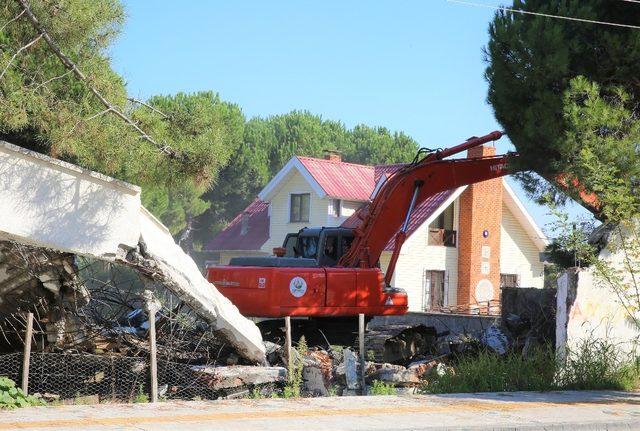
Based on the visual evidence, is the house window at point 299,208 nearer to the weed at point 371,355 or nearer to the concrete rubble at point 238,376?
the weed at point 371,355

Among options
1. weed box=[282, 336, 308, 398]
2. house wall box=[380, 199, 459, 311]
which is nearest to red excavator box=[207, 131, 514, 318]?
weed box=[282, 336, 308, 398]

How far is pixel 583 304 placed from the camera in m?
17.3

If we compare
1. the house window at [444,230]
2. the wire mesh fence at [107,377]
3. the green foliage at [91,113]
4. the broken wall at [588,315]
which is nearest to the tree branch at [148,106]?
the green foliage at [91,113]

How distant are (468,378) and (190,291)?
4.53 metres

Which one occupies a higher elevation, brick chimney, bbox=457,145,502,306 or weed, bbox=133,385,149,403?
brick chimney, bbox=457,145,502,306

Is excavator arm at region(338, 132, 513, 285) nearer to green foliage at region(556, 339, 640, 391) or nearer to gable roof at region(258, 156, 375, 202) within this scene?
green foliage at region(556, 339, 640, 391)

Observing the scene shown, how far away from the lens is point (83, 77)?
15508mm

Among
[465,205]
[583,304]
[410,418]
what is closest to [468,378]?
[583,304]

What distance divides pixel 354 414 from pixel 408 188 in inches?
480

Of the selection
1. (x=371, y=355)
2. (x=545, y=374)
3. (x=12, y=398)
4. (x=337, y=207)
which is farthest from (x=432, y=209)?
(x=12, y=398)

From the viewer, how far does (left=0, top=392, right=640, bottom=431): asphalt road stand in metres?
11.1

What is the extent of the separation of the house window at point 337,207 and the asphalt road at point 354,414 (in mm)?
29680

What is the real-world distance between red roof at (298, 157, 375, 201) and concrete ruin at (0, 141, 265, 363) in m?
28.3

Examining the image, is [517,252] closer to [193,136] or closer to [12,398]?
[193,136]
